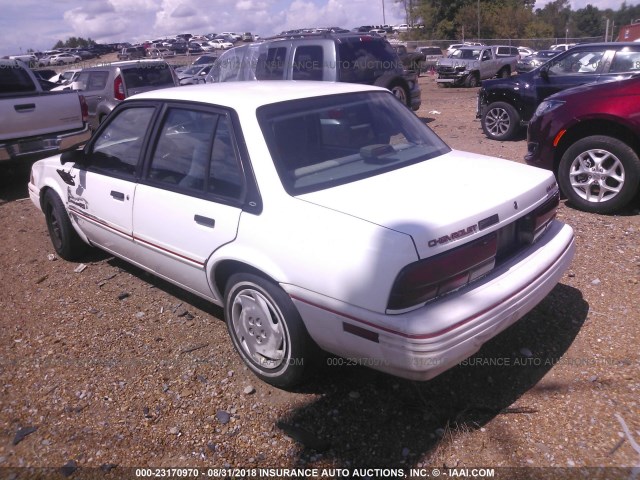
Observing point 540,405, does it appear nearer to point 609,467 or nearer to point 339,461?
point 609,467

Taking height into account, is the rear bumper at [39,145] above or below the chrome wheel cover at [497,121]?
above

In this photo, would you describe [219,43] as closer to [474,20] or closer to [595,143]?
[474,20]

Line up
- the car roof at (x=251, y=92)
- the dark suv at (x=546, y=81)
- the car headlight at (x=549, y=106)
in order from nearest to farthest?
the car roof at (x=251, y=92) < the car headlight at (x=549, y=106) < the dark suv at (x=546, y=81)

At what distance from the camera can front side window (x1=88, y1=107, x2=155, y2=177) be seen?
3.80m

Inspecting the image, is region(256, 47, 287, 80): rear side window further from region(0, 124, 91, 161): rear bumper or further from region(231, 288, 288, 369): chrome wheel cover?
region(231, 288, 288, 369): chrome wheel cover

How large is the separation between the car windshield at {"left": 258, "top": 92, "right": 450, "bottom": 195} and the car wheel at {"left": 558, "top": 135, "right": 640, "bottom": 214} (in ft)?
7.56

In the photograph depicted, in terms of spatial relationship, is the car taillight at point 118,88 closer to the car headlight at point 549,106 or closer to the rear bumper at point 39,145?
the rear bumper at point 39,145

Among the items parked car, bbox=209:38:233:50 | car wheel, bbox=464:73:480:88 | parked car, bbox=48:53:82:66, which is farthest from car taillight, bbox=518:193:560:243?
parked car, bbox=209:38:233:50

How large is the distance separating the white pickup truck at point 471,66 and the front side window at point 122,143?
2171cm

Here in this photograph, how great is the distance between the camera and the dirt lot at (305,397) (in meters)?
2.58

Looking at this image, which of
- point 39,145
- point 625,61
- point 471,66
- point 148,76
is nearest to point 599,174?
point 625,61

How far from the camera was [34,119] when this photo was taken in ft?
25.3

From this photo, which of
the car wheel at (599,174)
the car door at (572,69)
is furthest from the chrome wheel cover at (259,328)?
the car door at (572,69)

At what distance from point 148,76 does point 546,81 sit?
8.39 meters
